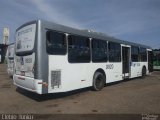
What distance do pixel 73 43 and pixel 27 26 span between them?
211 centimetres

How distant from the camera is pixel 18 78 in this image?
Result: 8.62m

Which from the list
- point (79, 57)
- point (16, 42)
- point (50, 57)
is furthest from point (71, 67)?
point (16, 42)

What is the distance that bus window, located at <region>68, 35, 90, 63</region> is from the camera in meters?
8.49

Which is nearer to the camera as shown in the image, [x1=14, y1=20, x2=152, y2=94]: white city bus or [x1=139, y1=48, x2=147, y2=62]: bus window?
[x1=14, y1=20, x2=152, y2=94]: white city bus

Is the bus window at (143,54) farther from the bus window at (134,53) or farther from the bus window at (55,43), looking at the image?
the bus window at (55,43)

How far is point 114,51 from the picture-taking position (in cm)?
1184

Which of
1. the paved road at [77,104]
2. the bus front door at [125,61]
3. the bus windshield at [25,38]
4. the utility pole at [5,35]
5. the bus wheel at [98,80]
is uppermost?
the utility pole at [5,35]

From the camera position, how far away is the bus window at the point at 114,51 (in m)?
11.4

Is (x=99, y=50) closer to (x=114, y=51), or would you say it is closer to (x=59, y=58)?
(x=114, y=51)

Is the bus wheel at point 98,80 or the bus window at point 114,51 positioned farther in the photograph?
the bus window at point 114,51

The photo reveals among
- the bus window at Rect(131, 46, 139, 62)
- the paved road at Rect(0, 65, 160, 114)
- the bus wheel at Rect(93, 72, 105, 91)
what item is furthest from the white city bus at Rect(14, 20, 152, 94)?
the bus window at Rect(131, 46, 139, 62)

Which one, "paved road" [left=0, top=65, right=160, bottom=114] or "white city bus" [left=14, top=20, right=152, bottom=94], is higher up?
"white city bus" [left=14, top=20, right=152, bottom=94]

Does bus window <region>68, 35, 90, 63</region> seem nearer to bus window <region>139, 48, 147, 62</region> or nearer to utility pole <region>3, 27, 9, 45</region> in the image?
bus window <region>139, 48, 147, 62</region>

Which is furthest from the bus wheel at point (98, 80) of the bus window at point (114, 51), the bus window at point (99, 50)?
the bus window at point (114, 51)
